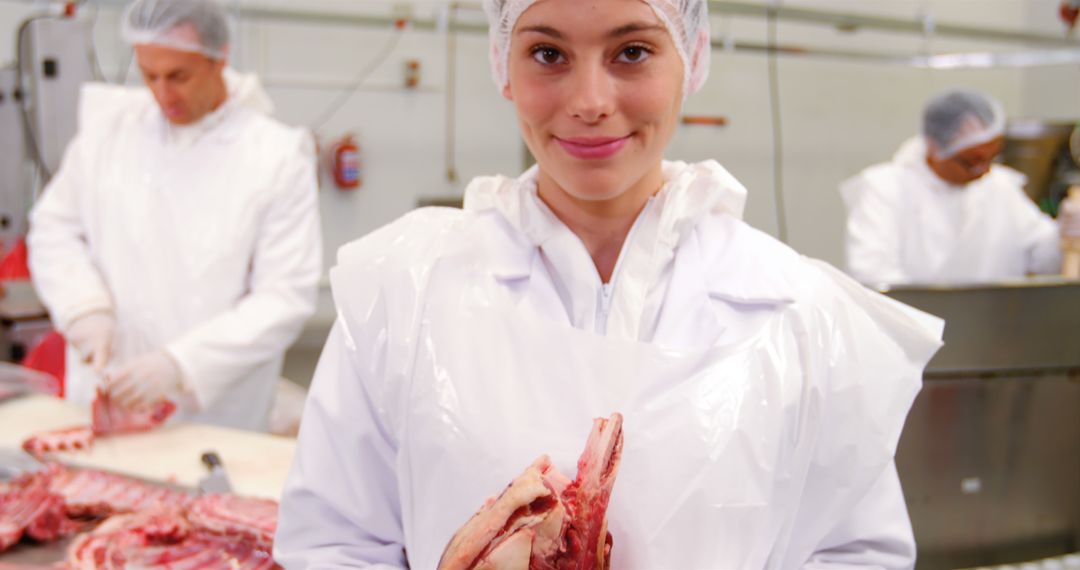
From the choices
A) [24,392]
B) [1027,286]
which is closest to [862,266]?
[1027,286]

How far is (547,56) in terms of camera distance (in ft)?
3.18

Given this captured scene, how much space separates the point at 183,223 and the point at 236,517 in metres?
1.17

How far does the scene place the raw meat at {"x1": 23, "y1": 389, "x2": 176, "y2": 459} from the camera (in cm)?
190

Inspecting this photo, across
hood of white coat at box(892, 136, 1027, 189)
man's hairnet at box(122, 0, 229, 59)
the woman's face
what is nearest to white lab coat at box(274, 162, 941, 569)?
the woman's face

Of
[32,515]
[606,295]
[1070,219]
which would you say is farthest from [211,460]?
[1070,219]

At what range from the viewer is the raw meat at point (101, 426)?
190 centimetres

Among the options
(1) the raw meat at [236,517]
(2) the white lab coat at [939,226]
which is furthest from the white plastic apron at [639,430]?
(2) the white lab coat at [939,226]

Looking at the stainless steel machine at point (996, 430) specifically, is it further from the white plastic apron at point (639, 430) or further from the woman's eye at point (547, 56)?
the woman's eye at point (547, 56)

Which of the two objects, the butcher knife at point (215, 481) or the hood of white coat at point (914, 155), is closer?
the butcher knife at point (215, 481)

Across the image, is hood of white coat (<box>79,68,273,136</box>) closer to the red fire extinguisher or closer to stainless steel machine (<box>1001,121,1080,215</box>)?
the red fire extinguisher

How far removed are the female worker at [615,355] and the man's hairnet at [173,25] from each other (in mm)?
1460

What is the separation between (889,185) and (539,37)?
3.05 meters

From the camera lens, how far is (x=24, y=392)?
2.32m

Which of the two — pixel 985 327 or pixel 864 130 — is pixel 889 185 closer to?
pixel 985 327
